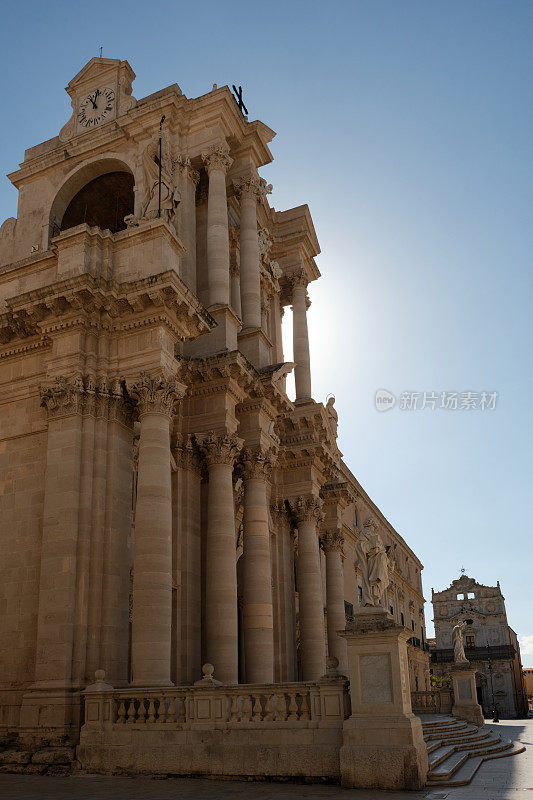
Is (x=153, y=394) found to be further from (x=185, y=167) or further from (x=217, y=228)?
(x=185, y=167)

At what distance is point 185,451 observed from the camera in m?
20.8

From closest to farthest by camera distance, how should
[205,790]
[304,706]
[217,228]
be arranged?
1. [205,790]
2. [304,706]
3. [217,228]

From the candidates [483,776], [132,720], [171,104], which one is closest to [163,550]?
[132,720]

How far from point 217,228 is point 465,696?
25499mm

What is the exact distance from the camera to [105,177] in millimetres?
27125

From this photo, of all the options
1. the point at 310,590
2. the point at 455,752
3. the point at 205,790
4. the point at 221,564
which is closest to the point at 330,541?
the point at 310,590

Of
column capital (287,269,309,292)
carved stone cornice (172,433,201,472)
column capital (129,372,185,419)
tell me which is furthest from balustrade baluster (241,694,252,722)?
column capital (287,269,309,292)

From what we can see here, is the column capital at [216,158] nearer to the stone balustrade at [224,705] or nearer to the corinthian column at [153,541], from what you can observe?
the corinthian column at [153,541]

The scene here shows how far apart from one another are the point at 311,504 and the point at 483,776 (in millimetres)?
13551

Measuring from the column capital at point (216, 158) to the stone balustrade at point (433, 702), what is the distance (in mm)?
28109

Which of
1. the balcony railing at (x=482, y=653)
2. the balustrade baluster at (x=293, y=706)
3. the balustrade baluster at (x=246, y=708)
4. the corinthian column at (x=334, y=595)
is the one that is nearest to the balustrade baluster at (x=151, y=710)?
the balustrade baluster at (x=246, y=708)

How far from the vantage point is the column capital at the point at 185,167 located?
2478 cm

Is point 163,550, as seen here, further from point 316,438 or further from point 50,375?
point 316,438

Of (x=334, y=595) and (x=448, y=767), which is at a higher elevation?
(x=334, y=595)
